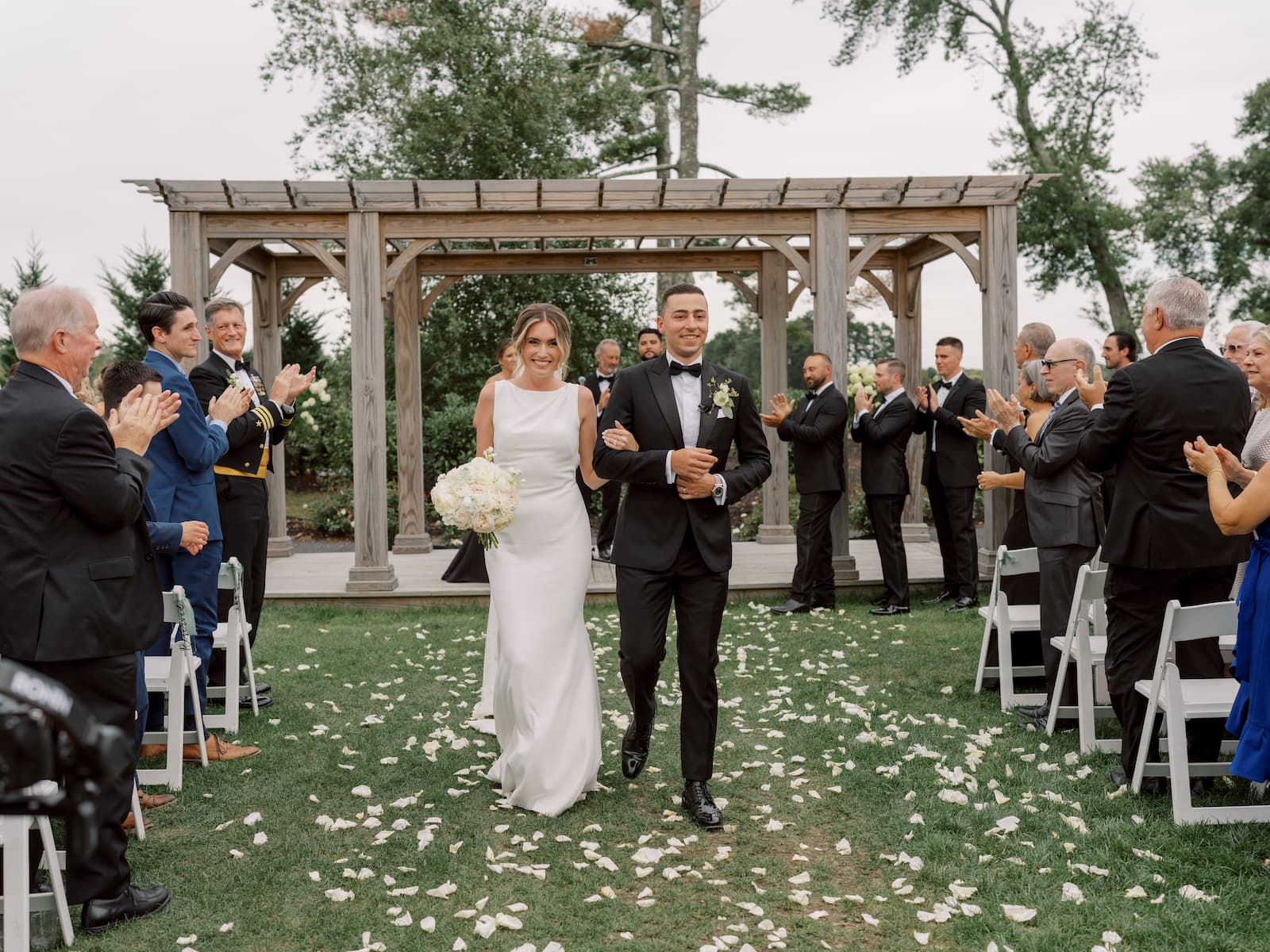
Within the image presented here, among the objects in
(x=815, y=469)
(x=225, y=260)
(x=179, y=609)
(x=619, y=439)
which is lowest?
(x=179, y=609)

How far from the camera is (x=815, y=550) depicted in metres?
9.65

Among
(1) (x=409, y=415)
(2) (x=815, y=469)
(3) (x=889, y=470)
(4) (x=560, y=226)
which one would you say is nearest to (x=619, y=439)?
(2) (x=815, y=469)

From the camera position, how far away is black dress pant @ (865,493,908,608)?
31.1 feet

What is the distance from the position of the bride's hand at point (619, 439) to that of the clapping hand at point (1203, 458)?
2.14m

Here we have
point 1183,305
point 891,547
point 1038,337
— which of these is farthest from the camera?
point 891,547

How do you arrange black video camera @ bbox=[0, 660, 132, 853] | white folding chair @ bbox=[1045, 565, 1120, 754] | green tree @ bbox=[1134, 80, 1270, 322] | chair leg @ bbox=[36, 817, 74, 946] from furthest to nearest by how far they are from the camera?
1. green tree @ bbox=[1134, 80, 1270, 322]
2. white folding chair @ bbox=[1045, 565, 1120, 754]
3. chair leg @ bbox=[36, 817, 74, 946]
4. black video camera @ bbox=[0, 660, 132, 853]

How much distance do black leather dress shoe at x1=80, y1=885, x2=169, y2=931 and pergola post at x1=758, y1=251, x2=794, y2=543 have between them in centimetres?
1000

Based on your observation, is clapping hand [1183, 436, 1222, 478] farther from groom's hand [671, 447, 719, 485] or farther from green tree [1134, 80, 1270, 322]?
green tree [1134, 80, 1270, 322]

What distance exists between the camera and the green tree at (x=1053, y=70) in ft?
68.8

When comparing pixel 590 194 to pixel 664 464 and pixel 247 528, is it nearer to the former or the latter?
pixel 247 528

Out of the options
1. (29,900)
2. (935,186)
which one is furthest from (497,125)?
(29,900)

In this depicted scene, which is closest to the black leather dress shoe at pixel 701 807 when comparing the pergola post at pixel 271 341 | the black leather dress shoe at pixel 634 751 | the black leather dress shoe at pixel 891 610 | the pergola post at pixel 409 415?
the black leather dress shoe at pixel 634 751

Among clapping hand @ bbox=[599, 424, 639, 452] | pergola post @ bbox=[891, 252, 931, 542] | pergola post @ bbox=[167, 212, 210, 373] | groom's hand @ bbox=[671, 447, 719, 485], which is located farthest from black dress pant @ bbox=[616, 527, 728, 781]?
pergola post @ bbox=[891, 252, 931, 542]

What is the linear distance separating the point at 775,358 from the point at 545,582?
8800 mm
